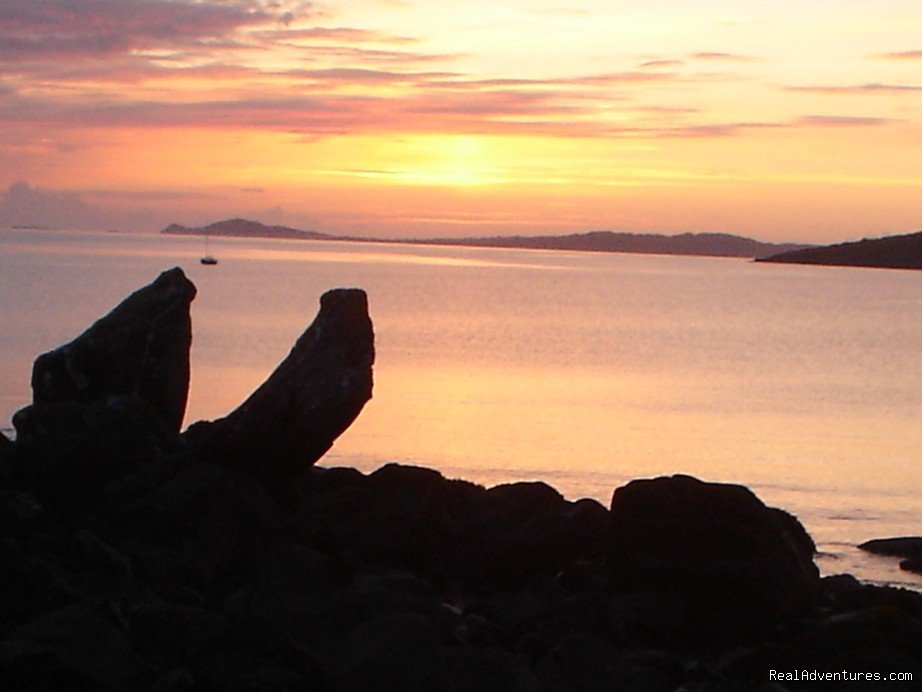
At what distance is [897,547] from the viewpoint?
60.3ft

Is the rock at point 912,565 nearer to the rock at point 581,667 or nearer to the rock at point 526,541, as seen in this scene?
the rock at point 526,541

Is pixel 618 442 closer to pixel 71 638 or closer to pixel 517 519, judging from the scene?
pixel 517 519

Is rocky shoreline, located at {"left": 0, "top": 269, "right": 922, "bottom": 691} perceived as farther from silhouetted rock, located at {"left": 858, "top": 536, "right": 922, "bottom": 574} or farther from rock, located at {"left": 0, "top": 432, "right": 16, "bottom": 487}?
silhouetted rock, located at {"left": 858, "top": 536, "right": 922, "bottom": 574}

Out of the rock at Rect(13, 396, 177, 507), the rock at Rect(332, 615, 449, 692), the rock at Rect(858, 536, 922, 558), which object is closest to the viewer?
the rock at Rect(332, 615, 449, 692)

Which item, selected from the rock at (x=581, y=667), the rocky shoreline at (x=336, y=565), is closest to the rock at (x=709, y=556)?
the rocky shoreline at (x=336, y=565)

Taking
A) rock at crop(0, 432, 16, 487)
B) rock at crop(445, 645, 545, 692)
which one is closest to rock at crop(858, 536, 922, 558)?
rock at crop(445, 645, 545, 692)

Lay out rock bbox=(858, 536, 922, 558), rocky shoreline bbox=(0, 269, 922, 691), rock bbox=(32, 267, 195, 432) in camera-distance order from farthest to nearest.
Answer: rock bbox=(858, 536, 922, 558) → rock bbox=(32, 267, 195, 432) → rocky shoreline bbox=(0, 269, 922, 691)

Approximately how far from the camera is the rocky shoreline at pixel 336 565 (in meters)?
9.00

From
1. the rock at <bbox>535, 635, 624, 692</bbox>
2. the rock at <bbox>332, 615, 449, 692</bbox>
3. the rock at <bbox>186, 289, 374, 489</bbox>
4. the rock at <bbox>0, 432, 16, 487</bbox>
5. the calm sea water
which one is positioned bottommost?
the calm sea water

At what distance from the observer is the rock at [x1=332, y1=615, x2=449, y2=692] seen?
→ 8.84 metres

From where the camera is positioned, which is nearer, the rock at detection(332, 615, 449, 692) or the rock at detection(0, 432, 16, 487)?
the rock at detection(332, 615, 449, 692)

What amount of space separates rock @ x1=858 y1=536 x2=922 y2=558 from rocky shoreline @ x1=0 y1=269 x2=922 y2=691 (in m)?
4.06

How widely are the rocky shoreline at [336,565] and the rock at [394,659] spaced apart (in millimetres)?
14

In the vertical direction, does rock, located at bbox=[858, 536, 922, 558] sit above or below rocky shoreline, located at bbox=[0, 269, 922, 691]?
below
